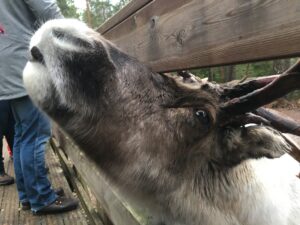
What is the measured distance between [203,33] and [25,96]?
2.22m

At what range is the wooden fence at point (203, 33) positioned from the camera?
1.60 metres

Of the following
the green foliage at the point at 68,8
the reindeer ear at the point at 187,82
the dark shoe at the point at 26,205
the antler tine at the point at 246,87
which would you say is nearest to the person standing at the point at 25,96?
the dark shoe at the point at 26,205

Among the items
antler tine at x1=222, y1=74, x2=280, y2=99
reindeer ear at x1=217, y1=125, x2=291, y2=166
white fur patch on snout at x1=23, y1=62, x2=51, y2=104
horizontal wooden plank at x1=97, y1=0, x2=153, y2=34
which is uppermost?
horizontal wooden plank at x1=97, y1=0, x2=153, y2=34

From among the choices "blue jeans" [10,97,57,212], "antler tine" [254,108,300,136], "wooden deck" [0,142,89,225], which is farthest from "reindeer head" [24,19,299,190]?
"wooden deck" [0,142,89,225]

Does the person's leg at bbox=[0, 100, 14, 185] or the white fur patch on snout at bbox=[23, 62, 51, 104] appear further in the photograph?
A: the person's leg at bbox=[0, 100, 14, 185]

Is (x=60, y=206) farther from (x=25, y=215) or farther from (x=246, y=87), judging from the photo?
(x=246, y=87)

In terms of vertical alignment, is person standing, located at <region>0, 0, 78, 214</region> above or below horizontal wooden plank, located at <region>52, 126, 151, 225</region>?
above

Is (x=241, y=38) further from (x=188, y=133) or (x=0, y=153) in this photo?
(x=0, y=153)

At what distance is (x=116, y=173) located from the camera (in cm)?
218

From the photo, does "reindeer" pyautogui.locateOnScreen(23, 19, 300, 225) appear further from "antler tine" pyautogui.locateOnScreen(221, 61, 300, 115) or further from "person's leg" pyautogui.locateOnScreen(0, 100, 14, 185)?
"person's leg" pyautogui.locateOnScreen(0, 100, 14, 185)

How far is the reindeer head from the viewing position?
1984 millimetres

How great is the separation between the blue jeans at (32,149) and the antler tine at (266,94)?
7.48ft

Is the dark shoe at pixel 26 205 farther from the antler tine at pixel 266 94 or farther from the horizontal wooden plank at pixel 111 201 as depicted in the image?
the antler tine at pixel 266 94

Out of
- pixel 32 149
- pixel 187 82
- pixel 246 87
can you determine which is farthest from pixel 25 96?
pixel 246 87
